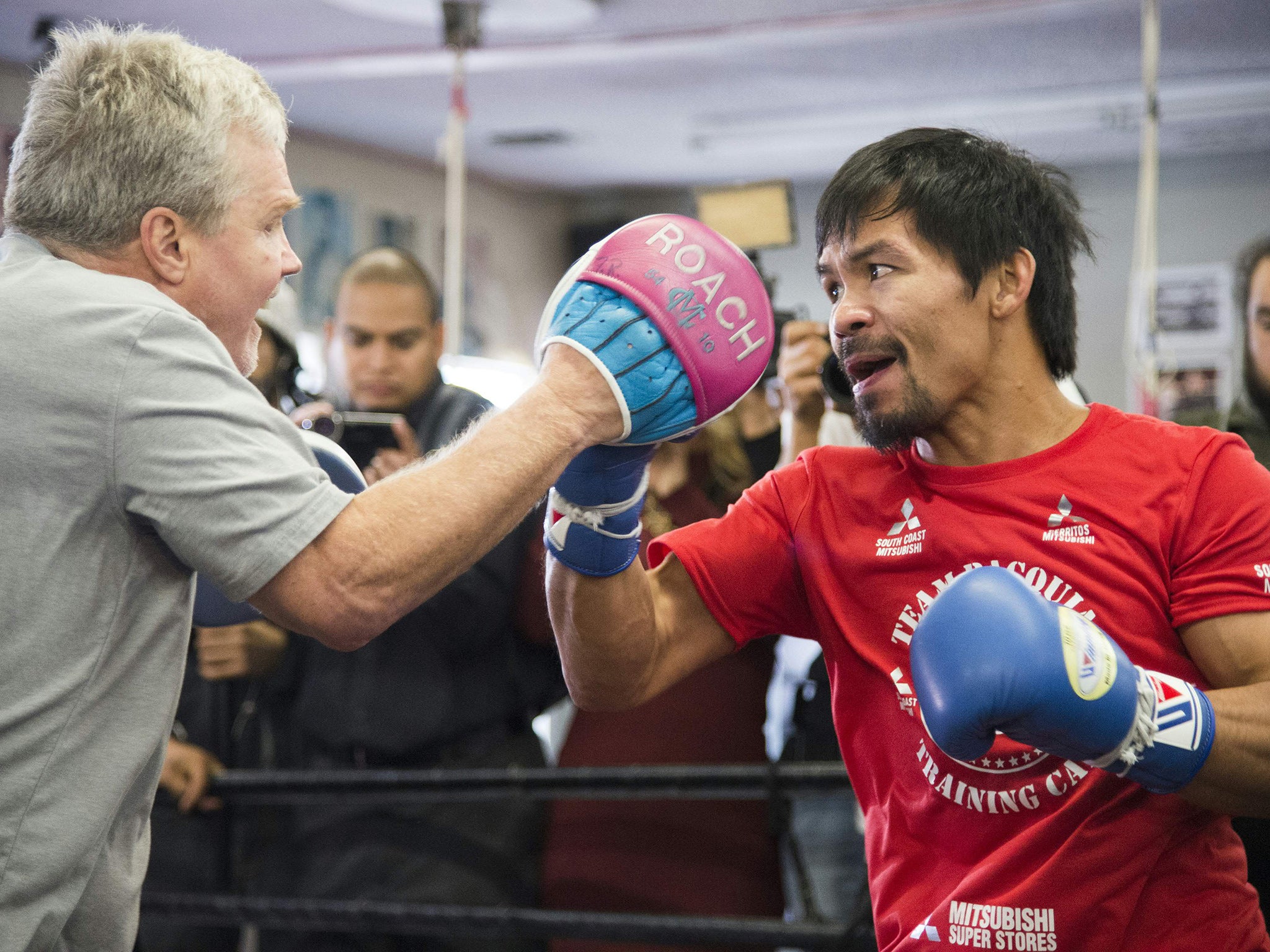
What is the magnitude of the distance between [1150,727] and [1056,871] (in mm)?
196

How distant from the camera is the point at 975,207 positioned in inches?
50.8

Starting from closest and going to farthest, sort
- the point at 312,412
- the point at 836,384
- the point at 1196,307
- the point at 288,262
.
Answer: the point at 288,262 < the point at 836,384 < the point at 312,412 < the point at 1196,307

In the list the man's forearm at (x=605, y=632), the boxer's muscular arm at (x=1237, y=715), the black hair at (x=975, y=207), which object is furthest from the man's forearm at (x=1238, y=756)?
the man's forearm at (x=605, y=632)

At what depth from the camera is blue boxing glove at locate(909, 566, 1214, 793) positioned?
967 mm

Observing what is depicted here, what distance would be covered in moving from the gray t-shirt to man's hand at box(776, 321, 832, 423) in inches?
42.9

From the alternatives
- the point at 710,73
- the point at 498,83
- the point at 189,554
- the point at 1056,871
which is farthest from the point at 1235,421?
the point at 498,83

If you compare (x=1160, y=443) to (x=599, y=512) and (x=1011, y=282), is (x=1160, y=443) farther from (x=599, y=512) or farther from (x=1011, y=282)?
(x=599, y=512)

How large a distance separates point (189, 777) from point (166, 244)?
1.47 metres

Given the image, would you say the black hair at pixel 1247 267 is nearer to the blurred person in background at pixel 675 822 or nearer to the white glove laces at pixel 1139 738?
the blurred person in background at pixel 675 822

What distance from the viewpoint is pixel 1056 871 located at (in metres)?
1.10

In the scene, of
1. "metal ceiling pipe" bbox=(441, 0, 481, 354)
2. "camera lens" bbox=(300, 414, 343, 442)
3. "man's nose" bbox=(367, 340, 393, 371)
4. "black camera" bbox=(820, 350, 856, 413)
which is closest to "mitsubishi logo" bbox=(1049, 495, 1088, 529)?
"black camera" bbox=(820, 350, 856, 413)

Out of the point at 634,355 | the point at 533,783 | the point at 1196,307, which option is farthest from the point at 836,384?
the point at 1196,307

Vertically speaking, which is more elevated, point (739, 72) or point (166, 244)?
point (739, 72)

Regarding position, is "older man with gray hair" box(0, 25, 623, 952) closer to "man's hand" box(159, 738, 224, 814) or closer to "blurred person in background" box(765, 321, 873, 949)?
"blurred person in background" box(765, 321, 873, 949)
